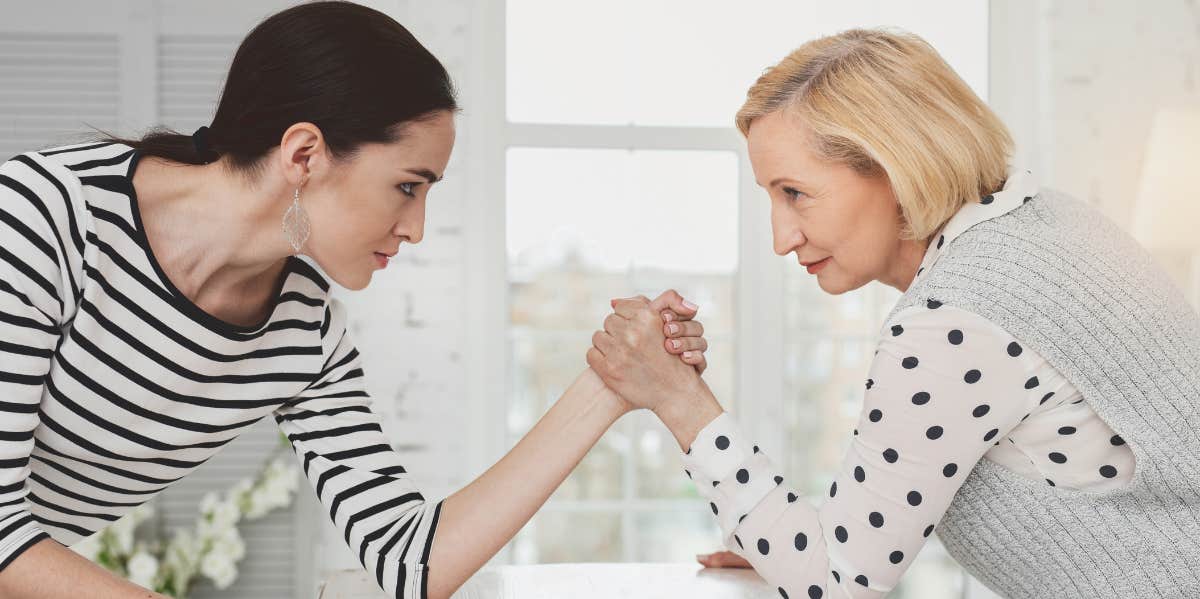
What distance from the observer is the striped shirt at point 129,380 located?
113 centimetres

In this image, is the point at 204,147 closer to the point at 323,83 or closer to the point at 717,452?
the point at 323,83

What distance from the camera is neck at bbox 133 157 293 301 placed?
1.30 metres

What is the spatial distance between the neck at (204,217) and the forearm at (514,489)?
0.42 meters

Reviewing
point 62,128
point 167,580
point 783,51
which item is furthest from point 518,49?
point 167,580

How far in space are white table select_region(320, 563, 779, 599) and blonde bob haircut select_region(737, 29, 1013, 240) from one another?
57 centimetres

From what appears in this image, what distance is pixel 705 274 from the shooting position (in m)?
3.51

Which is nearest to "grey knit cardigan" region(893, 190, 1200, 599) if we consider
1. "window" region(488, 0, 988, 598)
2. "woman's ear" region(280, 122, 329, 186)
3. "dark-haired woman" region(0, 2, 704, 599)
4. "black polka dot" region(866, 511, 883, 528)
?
"black polka dot" region(866, 511, 883, 528)

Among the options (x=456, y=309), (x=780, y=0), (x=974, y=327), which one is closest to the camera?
(x=974, y=327)

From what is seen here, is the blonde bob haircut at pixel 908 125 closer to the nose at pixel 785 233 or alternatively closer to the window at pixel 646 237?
the nose at pixel 785 233

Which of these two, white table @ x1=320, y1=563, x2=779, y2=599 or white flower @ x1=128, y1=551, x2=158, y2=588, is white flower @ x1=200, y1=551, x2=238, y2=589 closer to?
white flower @ x1=128, y1=551, x2=158, y2=588

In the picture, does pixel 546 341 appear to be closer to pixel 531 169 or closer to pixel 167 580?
pixel 531 169

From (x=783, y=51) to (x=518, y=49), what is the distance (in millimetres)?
920

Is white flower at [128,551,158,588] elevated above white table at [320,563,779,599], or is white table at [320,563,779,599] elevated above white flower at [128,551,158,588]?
white table at [320,563,779,599]

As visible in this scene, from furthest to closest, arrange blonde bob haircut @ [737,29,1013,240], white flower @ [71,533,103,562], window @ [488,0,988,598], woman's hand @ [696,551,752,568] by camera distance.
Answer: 1. window @ [488,0,988,598]
2. white flower @ [71,533,103,562]
3. woman's hand @ [696,551,752,568]
4. blonde bob haircut @ [737,29,1013,240]
